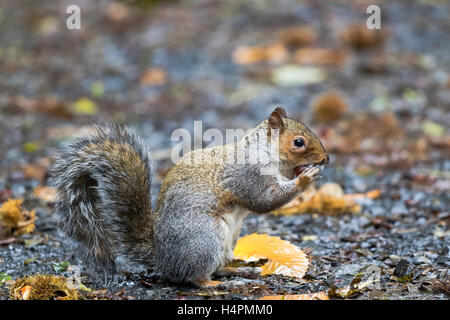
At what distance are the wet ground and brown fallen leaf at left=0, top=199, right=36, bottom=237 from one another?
7 cm

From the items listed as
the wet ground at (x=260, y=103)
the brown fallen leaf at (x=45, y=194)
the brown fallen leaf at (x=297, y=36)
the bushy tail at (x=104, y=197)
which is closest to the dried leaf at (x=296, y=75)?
the wet ground at (x=260, y=103)

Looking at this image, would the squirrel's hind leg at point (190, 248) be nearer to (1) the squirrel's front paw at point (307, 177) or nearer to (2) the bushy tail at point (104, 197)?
(2) the bushy tail at point (104, 197)

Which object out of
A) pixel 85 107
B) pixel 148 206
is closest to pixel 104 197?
pixel 148 206

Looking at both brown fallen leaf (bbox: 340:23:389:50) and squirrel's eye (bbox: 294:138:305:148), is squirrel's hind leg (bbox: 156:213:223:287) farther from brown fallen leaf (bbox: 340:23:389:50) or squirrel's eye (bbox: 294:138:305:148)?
brown fallen leaf (bbox: 340:23:389:50)

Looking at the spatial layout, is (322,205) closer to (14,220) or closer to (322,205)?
(322,205)

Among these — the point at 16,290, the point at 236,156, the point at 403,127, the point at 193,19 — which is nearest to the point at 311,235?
the point at 236,156

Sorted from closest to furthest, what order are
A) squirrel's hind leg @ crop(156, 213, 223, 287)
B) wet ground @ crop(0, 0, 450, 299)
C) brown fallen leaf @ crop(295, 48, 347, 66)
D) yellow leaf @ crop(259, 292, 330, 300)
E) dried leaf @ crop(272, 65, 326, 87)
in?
1. yellow leaf @ crop(259, 292, 330, 300)
2. squirrel's hind leg @ crop(156, 213, 223, 287)
3. wet ground @ crop(0, 0, 450, 299)
4. dried leaf @ crop(272, 65, 326, 87)
5. brown fallen leaf @ crop(295, 48, 347, 66)

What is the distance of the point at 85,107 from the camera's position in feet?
25.4

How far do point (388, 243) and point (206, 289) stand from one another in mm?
1477

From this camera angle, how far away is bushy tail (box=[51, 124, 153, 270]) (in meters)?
3.24

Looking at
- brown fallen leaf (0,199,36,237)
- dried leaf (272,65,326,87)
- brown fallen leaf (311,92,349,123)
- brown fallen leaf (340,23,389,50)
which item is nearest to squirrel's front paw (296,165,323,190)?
brown fallen leaf (0,199,36,237)

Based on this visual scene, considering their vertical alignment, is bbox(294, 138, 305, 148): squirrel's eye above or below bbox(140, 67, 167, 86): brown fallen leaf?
below

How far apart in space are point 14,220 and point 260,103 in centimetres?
408

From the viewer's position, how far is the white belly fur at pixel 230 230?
10.7 ft
